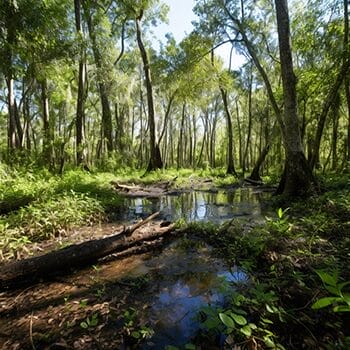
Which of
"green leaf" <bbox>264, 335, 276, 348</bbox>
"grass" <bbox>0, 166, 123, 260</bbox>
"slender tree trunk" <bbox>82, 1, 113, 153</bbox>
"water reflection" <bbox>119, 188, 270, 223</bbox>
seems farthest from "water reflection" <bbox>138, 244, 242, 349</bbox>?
"slender tree trunk" <bbox>82, 1, 113, 153</bbox>

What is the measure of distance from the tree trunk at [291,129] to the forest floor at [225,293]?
5.55 feet

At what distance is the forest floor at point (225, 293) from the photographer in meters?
2.13

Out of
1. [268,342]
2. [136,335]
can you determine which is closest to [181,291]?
[136,335]

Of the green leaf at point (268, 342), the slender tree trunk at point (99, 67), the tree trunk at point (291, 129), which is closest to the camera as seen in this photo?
the green leaf at point (268, 342)

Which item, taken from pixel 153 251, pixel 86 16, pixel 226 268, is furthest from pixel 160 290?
pixel 86 16

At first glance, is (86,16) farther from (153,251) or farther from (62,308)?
(62,308)

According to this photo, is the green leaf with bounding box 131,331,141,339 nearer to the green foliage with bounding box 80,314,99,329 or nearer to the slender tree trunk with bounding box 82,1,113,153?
the green foliage with bounding box 80,314,99,329

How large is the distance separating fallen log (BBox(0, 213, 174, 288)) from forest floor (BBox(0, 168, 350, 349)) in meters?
0.13

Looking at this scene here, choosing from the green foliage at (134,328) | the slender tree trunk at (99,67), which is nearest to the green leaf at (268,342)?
the green foliage at (134,328)

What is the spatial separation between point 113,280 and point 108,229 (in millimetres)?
2479

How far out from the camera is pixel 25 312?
284 centimetres

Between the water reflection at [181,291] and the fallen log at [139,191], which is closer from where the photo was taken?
the water reflection at [181,291]

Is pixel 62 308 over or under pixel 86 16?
under

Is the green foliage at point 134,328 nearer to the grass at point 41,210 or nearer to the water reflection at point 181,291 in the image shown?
the water reflection at point 181,291
